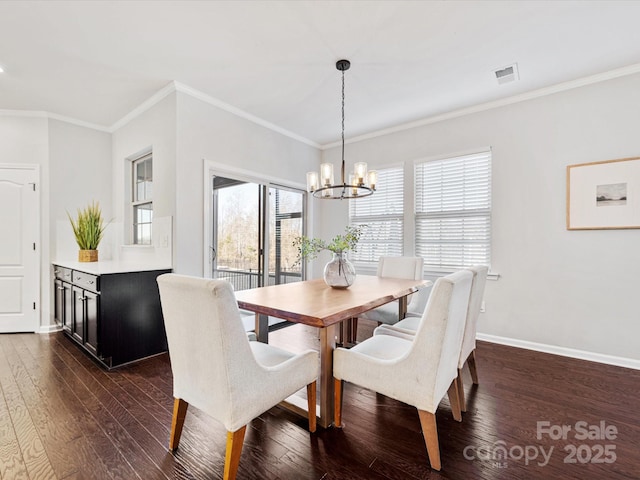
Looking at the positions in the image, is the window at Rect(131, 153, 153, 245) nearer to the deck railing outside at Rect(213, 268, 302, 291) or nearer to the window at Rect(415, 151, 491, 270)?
the deck railing outside at Rect(213, 268, 302, 291)

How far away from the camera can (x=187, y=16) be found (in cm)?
212

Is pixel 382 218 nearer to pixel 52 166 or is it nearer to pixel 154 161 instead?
pixel 154 161

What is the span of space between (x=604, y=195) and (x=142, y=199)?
16.8 feet

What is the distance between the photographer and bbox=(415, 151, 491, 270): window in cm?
359

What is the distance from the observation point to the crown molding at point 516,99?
283 cm

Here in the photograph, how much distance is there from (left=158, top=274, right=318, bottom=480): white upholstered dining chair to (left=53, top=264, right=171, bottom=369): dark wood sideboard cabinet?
1.54m

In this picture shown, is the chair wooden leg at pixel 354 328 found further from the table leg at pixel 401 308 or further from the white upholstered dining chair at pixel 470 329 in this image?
the white upholstered dining chair at pixel 470 329

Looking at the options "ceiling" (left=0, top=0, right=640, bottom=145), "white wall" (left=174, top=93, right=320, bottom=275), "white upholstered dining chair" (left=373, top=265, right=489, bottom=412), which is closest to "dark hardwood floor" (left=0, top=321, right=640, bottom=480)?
"white upholstered dining chair" (left=373, top=265, right=489, bottom=412)

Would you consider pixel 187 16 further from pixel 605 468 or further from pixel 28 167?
pixel 605 468

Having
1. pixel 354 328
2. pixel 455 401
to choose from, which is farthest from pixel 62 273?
pixel 455 401

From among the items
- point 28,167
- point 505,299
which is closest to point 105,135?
point 28,167

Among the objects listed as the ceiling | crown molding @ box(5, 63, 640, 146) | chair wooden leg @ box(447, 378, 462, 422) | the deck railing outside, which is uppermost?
the ceiling

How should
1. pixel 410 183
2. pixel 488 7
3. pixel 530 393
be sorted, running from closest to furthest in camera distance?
pixel 488 7 → pixel 530 393 → pixel 410 183

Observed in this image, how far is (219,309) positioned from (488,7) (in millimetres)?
2537
